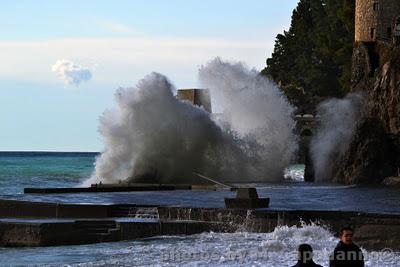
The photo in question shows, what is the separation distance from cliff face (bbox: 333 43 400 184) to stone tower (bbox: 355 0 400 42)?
4.52m

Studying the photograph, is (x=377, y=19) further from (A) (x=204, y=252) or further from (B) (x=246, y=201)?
(A) (x=204, y=252)

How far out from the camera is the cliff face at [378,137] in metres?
44.5

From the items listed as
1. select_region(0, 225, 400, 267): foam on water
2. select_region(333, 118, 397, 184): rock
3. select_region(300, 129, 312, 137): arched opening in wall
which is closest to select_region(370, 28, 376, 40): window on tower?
select_region(333, 118, 397, 184): rock

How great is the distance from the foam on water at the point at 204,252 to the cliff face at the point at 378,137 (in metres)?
24.5

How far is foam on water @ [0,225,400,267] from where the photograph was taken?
17.1 m

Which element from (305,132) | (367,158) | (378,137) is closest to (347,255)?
(367,158)

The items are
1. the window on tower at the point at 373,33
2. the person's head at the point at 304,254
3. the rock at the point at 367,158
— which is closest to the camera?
the person's head at the point at 304,254

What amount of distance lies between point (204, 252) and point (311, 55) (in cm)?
7534

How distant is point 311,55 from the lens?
92125mm

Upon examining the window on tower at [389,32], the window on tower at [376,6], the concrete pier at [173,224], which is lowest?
the concrete pier at [173,224]

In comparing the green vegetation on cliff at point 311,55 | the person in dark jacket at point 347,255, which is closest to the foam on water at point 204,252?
the person in dark jacket at point 347,255

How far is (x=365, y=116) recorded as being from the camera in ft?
158

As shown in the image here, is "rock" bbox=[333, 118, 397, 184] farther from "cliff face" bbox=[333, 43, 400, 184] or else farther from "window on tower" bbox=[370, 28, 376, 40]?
"window on tower" bbox=[370, 28, 376, 40]

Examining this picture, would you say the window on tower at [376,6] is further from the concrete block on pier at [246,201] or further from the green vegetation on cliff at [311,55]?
the concrete block on pier at [246,201]
